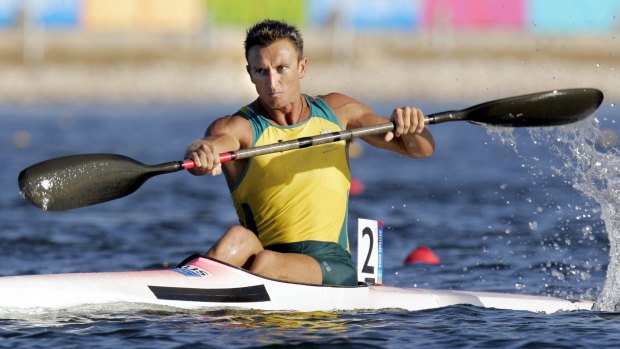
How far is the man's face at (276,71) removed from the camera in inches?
301

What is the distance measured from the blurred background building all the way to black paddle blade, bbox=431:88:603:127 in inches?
1130

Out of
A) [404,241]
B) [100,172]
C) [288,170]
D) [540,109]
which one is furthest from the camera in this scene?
[404,241]

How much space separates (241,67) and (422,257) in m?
28.6

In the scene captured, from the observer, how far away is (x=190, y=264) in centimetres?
766

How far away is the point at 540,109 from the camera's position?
8.62m

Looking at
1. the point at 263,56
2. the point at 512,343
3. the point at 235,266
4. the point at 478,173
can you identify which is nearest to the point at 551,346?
the point at 512,343

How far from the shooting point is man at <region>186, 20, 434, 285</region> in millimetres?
7648

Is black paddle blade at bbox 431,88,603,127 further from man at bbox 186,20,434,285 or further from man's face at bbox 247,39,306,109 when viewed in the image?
man's face at bbox 247,39,306,109

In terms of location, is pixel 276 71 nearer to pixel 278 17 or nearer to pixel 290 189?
pixel 290 189

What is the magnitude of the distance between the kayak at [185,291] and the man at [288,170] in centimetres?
11

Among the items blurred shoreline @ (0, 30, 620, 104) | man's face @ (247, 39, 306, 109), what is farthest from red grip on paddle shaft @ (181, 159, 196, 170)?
blurred shoreline @ (0, 30, 620, 104)

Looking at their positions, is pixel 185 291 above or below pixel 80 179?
below

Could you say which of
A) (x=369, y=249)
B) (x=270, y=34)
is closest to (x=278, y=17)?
(x=369, y=249)

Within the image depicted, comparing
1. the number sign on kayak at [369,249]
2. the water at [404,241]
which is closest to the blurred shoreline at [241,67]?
the water at [404,241]
